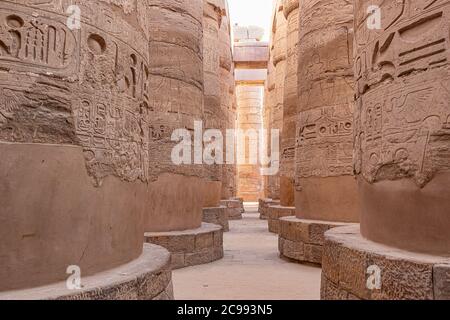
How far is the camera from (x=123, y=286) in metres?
2.58

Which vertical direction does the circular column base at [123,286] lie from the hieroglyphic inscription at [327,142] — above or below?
below

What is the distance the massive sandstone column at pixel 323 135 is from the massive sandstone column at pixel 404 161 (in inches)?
101

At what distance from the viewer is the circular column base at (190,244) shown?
5.61 metres

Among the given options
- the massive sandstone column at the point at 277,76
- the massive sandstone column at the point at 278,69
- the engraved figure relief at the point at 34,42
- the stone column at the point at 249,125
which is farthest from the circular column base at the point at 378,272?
the stone column at the point at 249,125

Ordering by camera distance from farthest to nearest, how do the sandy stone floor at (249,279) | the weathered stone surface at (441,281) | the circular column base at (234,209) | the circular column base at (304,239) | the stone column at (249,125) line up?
1. the stone column at (249,125)
2. the circular column base at (234,209)
3. the circular column base at (304,239)
4. the sandy stone floor at (249,279)
5. the weathered stone surface at (441,281)

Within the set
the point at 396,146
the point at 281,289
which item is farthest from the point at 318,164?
the point at 396,146

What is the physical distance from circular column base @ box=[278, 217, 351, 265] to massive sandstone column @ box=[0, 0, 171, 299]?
128 inches

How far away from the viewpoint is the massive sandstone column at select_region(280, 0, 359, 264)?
6043mm

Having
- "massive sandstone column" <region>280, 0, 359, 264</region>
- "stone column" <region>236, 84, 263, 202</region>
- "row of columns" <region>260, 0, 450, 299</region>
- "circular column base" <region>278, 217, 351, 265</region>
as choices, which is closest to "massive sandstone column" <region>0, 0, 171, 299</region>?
"row of columns" <region>260, 0, 450, 299</region>

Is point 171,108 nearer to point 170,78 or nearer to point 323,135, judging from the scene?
point 170,78

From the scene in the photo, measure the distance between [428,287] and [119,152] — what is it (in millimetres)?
2114

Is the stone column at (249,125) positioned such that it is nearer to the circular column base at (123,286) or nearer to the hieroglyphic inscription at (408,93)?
the hieroglyphic inscription at (408,93)

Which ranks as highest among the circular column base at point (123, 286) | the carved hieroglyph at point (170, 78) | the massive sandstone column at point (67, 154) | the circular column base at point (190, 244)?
the carved hieroglyph at point (170, 78)
